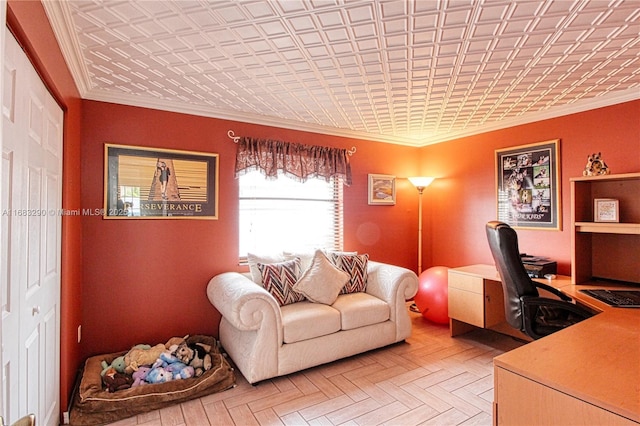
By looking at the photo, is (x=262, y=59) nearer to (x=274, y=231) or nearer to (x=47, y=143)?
(x=47, y=143)

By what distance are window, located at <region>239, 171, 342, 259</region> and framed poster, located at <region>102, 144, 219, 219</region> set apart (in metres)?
0.39

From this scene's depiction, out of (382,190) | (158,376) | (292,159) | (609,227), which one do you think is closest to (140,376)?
(158,376)

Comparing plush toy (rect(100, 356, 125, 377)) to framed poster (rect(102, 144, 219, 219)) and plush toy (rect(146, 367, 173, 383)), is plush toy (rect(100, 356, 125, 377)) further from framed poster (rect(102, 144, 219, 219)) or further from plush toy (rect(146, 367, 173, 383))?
framed poster (rect(102, 144, 219, 219))

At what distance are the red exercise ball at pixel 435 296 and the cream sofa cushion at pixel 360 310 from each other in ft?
2.65

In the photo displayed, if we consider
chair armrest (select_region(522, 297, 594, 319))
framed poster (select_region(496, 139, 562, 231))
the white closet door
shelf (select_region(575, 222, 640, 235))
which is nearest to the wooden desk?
chair armrest (select_region(522, 297, 594, 319))

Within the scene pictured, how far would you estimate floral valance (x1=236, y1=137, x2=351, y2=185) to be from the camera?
3.32 metres

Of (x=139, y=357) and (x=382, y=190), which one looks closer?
(x=139, y=357)

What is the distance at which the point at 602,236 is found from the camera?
281 cm

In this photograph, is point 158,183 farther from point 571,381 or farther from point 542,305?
point 542,305

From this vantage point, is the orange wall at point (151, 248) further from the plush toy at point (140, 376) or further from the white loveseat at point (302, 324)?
the plush toy at point (140, 376)

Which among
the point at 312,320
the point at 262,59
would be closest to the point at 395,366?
the point at 312,320

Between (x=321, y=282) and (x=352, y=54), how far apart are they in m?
1.92

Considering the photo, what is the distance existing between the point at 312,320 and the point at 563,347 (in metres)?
1.74

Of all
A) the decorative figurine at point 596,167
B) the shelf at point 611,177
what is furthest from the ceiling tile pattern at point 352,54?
the shelf at point 611,177
